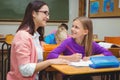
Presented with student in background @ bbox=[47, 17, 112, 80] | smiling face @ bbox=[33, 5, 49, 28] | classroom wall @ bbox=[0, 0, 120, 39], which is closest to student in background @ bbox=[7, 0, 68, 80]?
smiling face @ bbox=[33, 5, 49, 28]

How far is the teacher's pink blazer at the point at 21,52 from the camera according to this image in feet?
5.90

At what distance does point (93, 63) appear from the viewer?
183cm

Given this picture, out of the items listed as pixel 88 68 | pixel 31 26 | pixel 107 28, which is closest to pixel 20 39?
pixel 31 26

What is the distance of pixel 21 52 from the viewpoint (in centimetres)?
180

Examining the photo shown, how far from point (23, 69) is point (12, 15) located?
444cm

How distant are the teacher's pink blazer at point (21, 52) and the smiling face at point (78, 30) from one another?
0.69 m

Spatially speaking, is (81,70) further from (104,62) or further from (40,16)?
(40,16)

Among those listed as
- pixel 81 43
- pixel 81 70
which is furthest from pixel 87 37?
pixel 81 70

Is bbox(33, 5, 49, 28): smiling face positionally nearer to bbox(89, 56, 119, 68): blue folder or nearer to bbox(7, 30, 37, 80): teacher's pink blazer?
bbox(7, 30, 37, 80): teacher's pink blazer

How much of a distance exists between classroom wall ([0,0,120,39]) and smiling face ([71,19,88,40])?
10.2 ft

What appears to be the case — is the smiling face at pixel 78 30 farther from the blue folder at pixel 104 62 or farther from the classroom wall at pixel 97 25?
the classroom wall at pixel 97 25

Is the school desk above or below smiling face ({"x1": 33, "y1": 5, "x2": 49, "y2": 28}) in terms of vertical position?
below

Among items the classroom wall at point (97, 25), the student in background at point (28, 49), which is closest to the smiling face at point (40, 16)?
the student in background at point (28, 49)

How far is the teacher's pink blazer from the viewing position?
1800 mm
